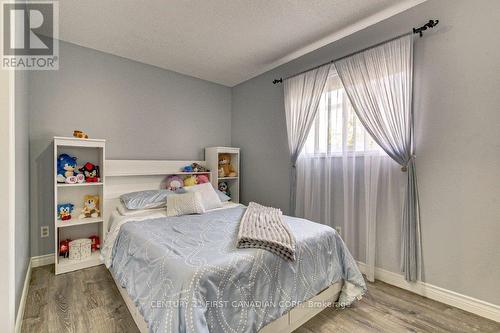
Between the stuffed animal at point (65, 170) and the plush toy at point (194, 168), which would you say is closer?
the stuffed animal at point (65, 170)

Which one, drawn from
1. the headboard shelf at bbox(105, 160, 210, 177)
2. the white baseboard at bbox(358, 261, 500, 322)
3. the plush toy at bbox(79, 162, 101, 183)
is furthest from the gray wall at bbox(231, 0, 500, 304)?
the plush toy at bbox(79, 162, 101, 183)

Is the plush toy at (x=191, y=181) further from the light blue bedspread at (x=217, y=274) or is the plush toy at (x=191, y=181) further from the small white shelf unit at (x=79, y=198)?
the light blue bedspread at (x=217, y=274)

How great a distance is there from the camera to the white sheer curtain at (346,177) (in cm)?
234

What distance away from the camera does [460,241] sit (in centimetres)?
193

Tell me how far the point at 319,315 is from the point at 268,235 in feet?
2.59

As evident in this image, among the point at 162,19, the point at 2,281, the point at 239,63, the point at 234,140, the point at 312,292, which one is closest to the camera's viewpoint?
the point at 2,281

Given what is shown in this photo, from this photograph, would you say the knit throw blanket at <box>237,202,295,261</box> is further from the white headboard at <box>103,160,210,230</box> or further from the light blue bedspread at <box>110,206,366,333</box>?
the white headboard at <box>103,160,210,230</box>

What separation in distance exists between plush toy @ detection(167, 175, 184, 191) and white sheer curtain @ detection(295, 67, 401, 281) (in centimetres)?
170

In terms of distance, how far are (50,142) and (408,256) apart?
391cm

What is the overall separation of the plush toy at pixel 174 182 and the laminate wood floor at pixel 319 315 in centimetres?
136

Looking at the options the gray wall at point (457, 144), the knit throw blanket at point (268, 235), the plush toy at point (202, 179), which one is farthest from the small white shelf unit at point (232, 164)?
the gray wall at point (457, 144)

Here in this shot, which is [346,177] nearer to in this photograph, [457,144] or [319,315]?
[457,144]

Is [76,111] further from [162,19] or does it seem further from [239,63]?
[239,63]

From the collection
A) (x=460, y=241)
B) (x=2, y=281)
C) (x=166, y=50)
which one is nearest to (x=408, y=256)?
(x=460, y=241)
